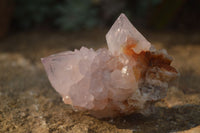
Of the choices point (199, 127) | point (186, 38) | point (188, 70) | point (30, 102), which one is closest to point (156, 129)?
point (199, 127)

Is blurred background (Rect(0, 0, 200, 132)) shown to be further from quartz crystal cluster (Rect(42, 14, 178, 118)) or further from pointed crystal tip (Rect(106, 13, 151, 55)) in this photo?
pointed crystal tip (Rect(106, 13, 151, 55))

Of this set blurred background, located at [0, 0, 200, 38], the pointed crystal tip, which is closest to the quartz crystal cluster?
the pointed crystal tip

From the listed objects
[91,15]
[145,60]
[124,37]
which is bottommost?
[145,60]

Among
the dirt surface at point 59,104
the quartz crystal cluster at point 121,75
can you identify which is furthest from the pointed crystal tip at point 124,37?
the dirt surface at point 59,104

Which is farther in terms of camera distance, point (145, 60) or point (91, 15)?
point (91, 15)

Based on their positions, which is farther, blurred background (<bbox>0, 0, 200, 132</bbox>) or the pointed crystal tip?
blurred background (<bbox>0, 0, 200, 132</bbox>)

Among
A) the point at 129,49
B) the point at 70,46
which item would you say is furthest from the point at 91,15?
the point at 129,49

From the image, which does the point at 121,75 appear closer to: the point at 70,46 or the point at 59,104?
the point at 59,104

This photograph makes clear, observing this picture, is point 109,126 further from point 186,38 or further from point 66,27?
point 66,27
